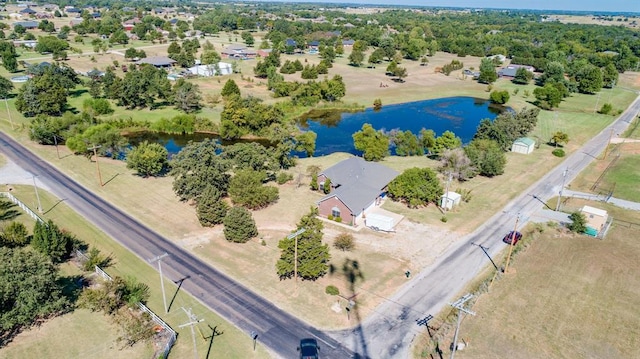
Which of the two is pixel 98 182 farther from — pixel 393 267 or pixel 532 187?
pixel 532 187

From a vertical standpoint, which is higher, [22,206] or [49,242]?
[49,242]

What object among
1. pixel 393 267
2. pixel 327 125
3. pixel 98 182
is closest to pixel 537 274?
pixel 393 267

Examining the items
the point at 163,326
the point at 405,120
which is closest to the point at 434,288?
the point at 163,326

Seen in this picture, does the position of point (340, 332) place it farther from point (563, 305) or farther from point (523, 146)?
point (523, 146)

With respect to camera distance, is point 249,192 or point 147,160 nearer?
point 249,192

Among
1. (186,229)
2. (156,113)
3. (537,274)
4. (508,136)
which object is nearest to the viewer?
(537,274)

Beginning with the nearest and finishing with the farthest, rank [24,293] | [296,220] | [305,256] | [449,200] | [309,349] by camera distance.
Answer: [309,349] → [24,293] → [305,256] → [296,220] → [449,200]
